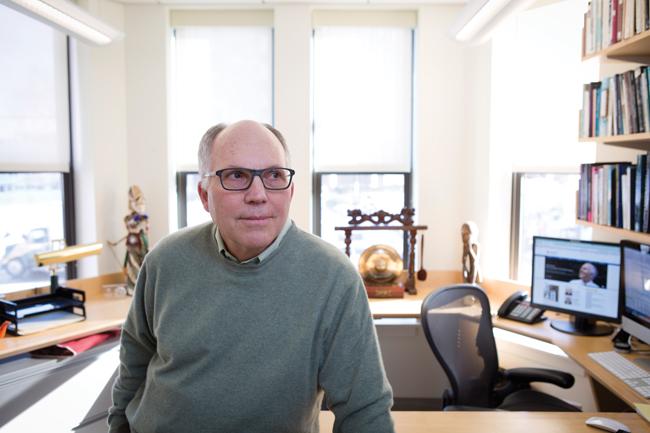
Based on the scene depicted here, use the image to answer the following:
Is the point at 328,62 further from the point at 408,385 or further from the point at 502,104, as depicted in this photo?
the point at 408,385

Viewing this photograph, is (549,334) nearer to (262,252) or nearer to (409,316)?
(409,316)

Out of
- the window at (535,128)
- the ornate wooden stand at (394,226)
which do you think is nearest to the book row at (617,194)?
the window at (535,128)

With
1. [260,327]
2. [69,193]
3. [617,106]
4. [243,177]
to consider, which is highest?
[617,106]

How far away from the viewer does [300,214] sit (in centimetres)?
393

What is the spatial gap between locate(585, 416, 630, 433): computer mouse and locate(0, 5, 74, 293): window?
3.18 metres

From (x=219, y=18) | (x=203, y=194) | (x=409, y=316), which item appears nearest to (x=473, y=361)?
(x=409, y=316)

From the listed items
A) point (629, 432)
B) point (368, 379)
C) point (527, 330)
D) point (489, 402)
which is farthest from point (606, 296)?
point (368, 379)

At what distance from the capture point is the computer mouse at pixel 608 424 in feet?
5.40

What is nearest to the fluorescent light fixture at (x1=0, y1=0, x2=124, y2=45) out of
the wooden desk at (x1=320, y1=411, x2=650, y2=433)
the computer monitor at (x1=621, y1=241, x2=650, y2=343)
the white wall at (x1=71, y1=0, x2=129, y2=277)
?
the white wall at (x1=71, y1=0, x2=129, y2=277)

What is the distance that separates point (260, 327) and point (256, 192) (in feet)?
1.03

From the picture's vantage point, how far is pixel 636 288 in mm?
2312

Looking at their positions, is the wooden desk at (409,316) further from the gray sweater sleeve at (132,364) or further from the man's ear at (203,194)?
the man's ear at (203,194)

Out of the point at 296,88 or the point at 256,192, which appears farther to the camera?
the point at 296,88

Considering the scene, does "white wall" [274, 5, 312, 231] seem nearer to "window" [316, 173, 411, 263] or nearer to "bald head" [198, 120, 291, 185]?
"window" [316, 173, 411, 263]
